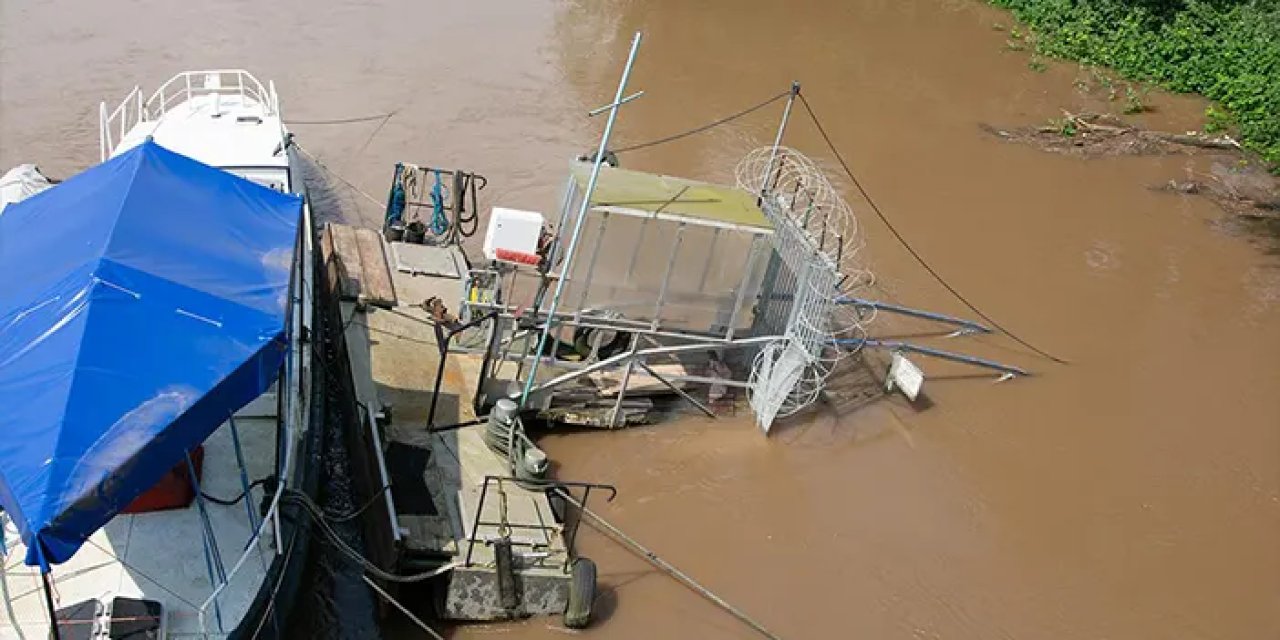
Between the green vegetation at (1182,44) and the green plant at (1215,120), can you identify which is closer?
the green plant at (1215,120)

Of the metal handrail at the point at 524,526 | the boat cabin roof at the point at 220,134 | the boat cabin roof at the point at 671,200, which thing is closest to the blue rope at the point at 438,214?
the boat cabin roof at the point at 220,134

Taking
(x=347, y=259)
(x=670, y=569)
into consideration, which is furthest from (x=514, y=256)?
(x=670, y=569)

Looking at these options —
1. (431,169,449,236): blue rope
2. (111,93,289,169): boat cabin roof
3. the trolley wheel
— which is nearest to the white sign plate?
the trolley wheel

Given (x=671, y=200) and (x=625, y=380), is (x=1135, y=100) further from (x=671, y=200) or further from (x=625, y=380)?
(x=625, y=380)

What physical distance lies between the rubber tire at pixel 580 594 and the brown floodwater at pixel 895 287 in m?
→ 0.28

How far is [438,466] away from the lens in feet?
37.4

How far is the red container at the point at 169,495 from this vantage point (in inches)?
361

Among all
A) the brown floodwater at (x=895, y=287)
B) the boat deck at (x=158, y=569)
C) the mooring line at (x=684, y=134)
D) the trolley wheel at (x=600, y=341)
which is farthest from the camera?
the mooring line at (x=684, y=134)

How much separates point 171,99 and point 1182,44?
22181 mm

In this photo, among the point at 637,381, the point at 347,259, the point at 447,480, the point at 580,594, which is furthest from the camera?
the point at 347,259

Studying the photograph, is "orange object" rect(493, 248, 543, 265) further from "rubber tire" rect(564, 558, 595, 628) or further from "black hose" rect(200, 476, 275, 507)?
"black hose" rect(200, 476, 275, 507)

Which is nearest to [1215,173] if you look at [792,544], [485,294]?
[792,544]

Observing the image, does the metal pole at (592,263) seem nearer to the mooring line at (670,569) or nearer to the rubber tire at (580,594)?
the mooring line at (670,569)

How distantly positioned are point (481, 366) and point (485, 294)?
88cm
